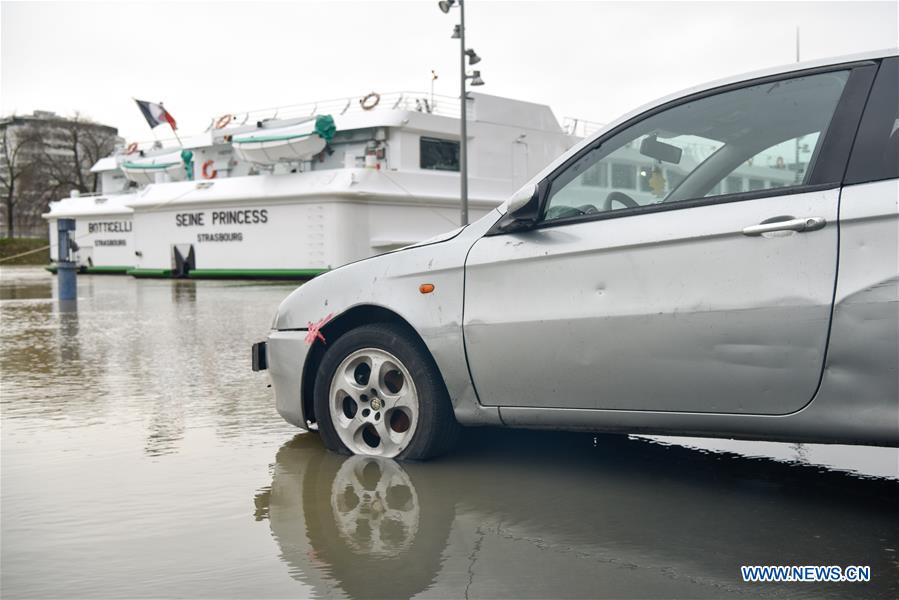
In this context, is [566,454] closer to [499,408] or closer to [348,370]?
[499,408]

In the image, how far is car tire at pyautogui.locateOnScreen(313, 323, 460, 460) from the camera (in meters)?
4.35

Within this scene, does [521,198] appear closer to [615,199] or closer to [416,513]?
[615,199]

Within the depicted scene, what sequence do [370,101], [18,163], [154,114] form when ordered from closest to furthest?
1. [370,101]
2. [154,114]
3. [18,163]

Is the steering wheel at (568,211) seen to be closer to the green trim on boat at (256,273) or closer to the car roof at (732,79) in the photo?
the car roof at (732,79)

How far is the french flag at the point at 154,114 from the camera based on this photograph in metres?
36.9

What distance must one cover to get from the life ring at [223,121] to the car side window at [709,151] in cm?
3246

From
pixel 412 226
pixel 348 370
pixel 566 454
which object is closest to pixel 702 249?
pixel 566 454

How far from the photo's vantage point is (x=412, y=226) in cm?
2984

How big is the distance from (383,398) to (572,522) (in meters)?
1.22

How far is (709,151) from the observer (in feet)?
13.1

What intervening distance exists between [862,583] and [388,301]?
7.68ft

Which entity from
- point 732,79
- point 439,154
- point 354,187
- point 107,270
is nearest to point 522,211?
point 732,79

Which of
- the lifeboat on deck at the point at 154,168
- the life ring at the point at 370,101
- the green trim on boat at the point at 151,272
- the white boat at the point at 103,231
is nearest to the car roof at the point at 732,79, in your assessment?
the life ring at the point at 370,101

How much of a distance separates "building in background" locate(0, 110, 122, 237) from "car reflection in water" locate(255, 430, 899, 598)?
193 ft
